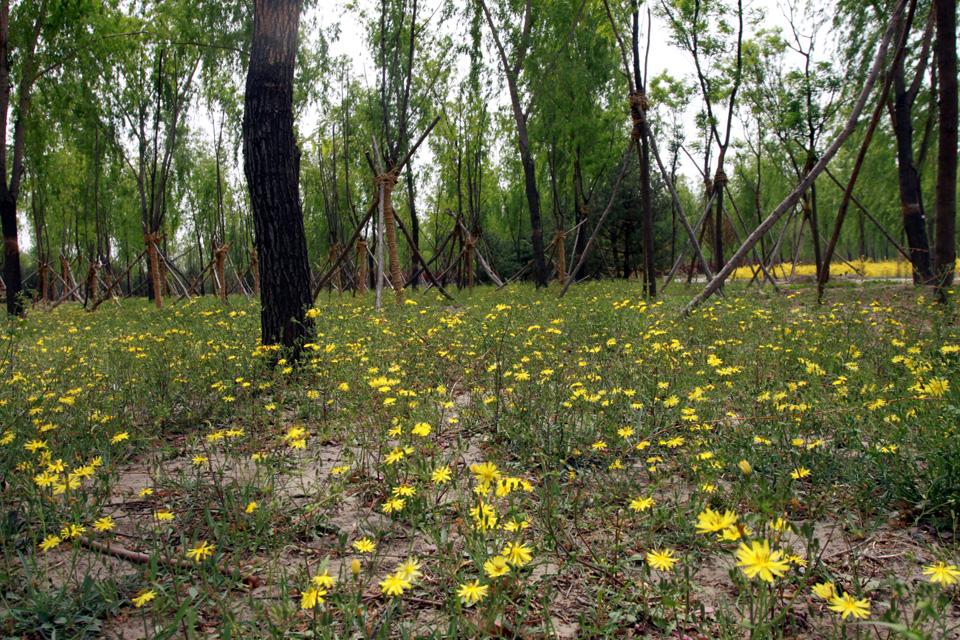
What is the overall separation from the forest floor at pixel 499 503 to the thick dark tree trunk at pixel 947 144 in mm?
2294

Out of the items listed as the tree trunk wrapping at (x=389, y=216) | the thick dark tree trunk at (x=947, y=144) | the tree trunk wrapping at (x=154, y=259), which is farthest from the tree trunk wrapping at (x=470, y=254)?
the thick dark tree trunk at (x=947, y=144)

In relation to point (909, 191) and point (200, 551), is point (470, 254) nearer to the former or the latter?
point (909, 191)

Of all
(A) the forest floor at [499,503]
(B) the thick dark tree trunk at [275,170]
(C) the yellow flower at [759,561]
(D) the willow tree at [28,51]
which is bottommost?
(A) the forest floor at [499,503]

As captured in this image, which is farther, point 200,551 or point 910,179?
point 910,179

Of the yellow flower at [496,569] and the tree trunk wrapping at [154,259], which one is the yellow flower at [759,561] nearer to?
the yellow flower at [496,569]

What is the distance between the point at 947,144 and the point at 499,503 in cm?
732

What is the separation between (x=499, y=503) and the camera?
2117mm

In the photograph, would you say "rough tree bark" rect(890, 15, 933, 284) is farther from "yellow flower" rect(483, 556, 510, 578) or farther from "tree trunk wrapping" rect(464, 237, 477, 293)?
"tree trunk wrapping" rect(464, 237, 477, 293)

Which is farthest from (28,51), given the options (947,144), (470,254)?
(947,144)

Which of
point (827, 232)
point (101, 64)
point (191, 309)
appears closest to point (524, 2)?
point (101, 64)

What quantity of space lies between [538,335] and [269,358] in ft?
7.07

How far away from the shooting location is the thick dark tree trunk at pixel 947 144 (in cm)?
Answer: 555

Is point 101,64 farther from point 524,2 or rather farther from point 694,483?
point 694,483

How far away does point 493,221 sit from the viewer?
31.1 metres
